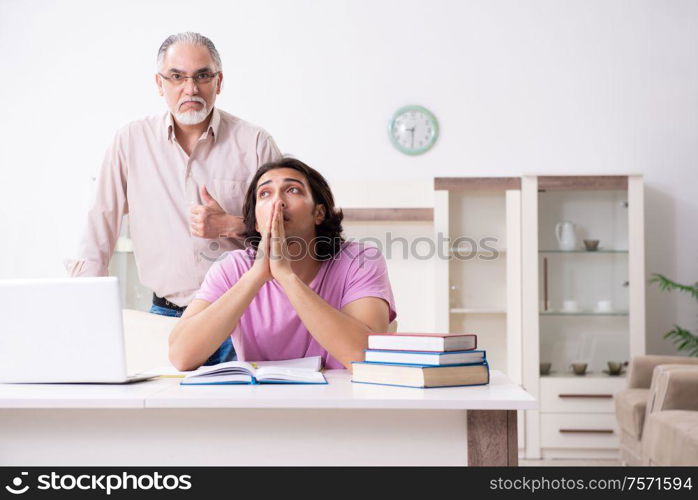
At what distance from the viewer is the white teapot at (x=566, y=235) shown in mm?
4469

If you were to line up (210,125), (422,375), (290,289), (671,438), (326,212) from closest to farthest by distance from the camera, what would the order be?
(422,375)
(290,289)
(326,212)
(210,125)
(671,438)

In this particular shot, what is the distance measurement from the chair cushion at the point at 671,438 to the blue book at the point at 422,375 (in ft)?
4.61

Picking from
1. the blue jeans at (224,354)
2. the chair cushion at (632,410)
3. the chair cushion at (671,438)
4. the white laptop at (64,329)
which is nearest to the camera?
the white laptop at (64,329)

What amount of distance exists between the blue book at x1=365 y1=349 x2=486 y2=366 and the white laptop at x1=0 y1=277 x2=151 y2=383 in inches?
20.1

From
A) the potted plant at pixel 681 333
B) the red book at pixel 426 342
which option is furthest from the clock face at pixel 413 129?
the red book at pixel 426 342

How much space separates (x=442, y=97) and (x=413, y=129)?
260mm

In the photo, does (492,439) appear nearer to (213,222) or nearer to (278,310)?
(278,310)

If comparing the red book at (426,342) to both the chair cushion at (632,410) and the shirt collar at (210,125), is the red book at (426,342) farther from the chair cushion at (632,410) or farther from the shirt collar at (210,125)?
the chair cushion at (632,410)

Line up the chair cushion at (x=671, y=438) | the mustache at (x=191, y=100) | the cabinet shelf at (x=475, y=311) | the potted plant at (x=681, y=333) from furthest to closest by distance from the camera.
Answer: the cabinet shelf at (x=475, y=311), the potted plant at (x=681, y=333), the chair cushion at (x=671, y=438), the mustache at (x=191, y=100)

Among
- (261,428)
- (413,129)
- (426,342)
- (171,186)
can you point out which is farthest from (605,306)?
(261,428)

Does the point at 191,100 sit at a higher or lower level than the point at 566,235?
higher

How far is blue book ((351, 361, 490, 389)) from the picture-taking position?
1552 millimetres

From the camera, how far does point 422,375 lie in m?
1.54
